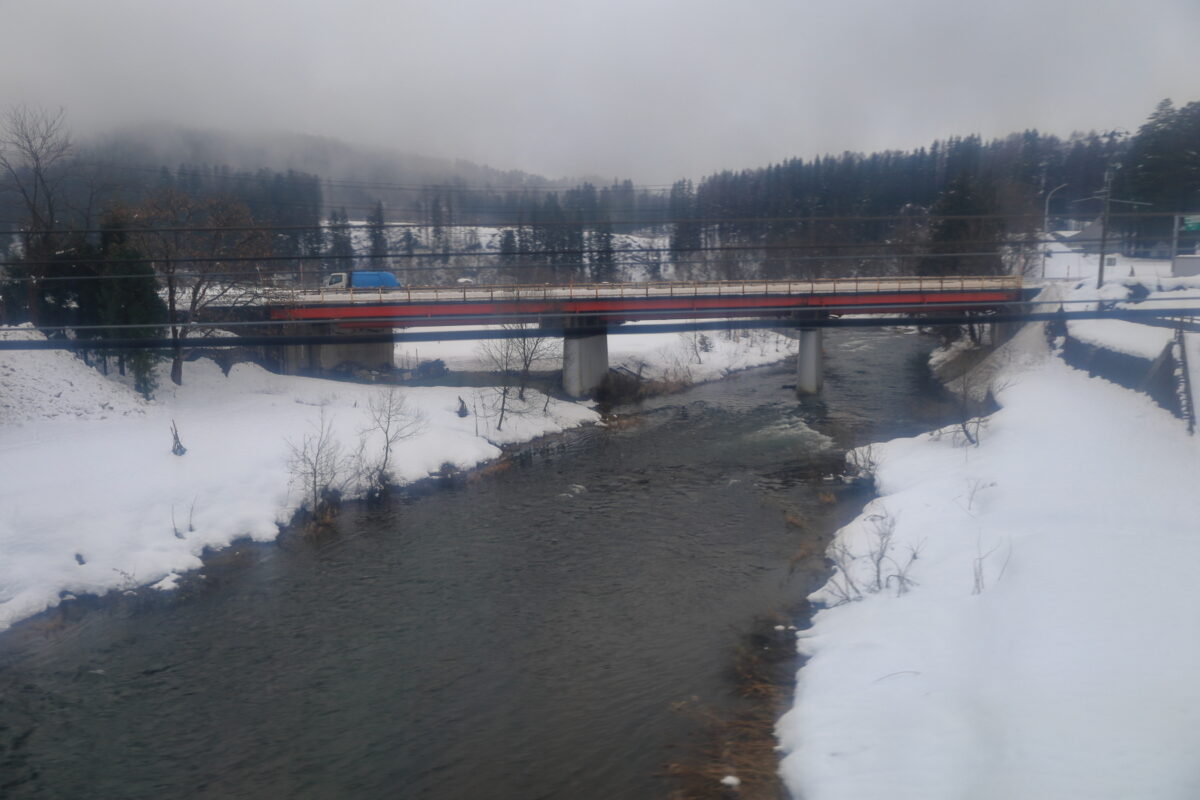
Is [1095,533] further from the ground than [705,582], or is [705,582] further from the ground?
[1095,533]

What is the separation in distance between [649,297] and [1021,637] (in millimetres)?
13651

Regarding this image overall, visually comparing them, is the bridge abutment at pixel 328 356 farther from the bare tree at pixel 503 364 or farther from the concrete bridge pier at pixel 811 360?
the concrete bridge pier at pixel 811 360

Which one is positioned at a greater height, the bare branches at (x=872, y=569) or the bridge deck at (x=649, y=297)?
the bridge deck at (x=649, y=297)

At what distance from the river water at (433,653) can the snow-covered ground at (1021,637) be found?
37.1 inches

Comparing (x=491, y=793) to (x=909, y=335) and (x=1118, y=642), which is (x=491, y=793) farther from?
(x=909, y=335)

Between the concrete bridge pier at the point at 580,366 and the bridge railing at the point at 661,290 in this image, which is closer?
the bridge railing at the point at 661,290

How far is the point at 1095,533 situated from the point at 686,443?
8.47 m

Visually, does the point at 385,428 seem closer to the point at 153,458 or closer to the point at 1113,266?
the point at 153,458

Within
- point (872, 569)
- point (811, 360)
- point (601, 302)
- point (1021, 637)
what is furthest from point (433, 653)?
point (811, 360)

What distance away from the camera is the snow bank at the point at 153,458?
901 cm

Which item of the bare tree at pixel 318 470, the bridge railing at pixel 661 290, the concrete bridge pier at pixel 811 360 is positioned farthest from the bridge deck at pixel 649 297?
the bare tree at pixel 318 470

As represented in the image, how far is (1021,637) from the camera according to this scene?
5.36 meters

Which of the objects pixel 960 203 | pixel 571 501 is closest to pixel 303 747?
pixel 571 501

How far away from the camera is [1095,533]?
6.76m
